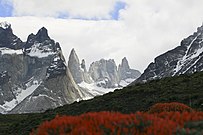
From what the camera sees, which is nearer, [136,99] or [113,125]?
[113,125]

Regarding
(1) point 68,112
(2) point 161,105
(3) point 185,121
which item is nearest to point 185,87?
(1) point 68,112

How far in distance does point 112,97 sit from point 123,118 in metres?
30.7

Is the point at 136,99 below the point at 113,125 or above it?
above

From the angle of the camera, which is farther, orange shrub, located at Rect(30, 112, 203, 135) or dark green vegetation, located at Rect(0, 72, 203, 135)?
dark green vegetation, located at Rect(0, 72, 203, 135)

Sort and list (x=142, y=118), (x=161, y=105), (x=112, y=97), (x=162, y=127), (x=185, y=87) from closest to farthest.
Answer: (x=162, y=127) < (x=142, y=118) < (x=161, y=105) < (x=185, y=87) < (x=112, y=97)

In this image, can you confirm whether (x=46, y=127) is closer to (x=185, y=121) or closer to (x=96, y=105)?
(x=185, y=121)

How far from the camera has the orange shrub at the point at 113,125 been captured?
9508 millimetres

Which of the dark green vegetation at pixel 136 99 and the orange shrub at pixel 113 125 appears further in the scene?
the dark green vegetation at pixel 136 99

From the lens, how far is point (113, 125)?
32.4 feet

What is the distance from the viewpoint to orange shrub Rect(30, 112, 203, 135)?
31.2 ft

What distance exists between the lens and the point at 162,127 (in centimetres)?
955

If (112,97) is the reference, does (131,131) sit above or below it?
below

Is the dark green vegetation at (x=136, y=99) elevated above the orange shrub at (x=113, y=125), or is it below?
above

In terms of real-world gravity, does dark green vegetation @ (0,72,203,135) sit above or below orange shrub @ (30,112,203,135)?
above
